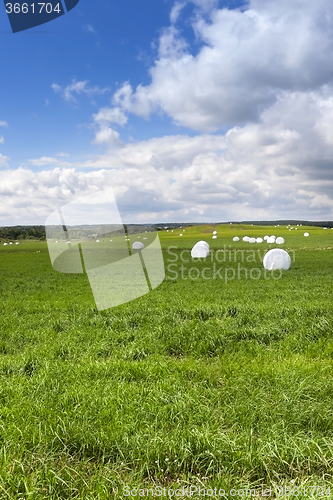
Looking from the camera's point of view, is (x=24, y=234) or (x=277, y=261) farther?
(x=24, y=234)

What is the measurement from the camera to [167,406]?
487 cm

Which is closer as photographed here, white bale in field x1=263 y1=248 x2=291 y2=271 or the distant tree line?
white bale in field x1=263 y1=248 x2=291 y2=271

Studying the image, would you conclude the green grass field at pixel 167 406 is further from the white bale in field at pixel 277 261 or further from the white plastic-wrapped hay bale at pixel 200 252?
the white plastic-wrapped hay bale at pixel 200 252

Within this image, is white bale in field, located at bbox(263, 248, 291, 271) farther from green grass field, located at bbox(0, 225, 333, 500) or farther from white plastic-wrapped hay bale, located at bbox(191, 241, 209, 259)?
green grass field, located at bbox(0, 225, 333, 500)

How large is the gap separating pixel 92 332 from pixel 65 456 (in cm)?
558

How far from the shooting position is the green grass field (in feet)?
12.0

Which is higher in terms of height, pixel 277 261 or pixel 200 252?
pixel 200 252

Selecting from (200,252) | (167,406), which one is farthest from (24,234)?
(167,406)

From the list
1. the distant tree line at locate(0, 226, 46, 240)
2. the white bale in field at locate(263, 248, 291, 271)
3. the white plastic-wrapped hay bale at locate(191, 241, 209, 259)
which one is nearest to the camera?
the white bale in field at locate(263, 248, 291, 271)

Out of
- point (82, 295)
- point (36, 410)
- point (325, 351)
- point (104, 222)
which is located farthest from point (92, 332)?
point (82, 295)

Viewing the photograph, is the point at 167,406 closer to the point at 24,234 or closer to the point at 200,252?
the point at 200,252

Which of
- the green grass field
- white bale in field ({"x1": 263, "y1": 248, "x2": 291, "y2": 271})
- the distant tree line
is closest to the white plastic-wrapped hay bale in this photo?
white bale in field ({"x1": 263, "y1": 248, "x2": 291, "y2": 271})

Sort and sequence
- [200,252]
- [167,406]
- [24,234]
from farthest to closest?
[24,234], [200,252], [167,406]

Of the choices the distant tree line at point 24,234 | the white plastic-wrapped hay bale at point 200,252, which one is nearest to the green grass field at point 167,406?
the white plastic-wrapped hay bale at point 200,252
